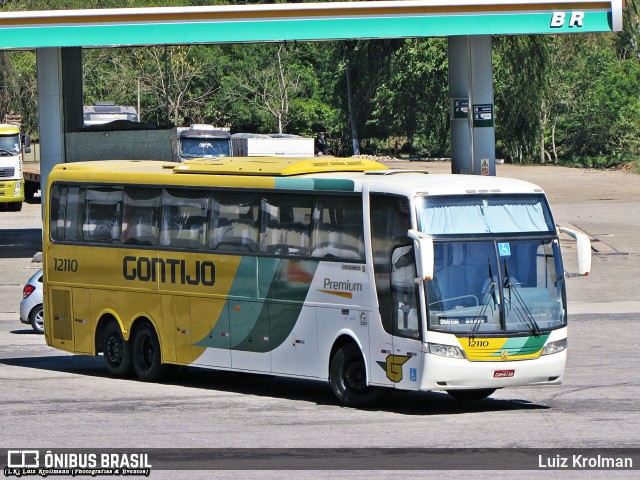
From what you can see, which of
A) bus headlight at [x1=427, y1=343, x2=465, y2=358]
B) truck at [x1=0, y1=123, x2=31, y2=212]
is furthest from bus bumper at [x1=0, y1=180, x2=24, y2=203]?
bus headlight at [x1=427, y1=343, x2=465, y2=358]

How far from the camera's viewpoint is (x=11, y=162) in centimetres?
4544

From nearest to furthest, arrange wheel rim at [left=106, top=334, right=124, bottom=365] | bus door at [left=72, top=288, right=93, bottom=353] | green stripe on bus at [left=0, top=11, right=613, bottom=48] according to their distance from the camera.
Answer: wheel rim at [left=106, top=334, right=124, bottom=365] < bus door at [left=72, top=288, right=93, bottom=353] < green stripe on bus at [left=0, top=11, right=613, bottom=48]

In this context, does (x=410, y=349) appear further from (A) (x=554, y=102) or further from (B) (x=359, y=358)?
(A) (x=554, y=102)

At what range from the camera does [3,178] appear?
Result: 4569cm

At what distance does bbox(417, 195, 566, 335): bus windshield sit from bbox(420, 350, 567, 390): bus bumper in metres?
0.36

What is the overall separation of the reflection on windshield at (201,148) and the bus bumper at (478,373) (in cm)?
3019

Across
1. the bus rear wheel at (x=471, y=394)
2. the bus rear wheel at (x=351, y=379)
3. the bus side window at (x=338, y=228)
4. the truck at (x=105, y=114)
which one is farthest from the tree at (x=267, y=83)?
the bus rear wheel at (x=351, y=379)

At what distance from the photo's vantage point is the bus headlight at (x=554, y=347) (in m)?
13.8

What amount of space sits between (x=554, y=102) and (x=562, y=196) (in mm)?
18046

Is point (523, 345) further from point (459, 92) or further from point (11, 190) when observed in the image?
point (11, 190)

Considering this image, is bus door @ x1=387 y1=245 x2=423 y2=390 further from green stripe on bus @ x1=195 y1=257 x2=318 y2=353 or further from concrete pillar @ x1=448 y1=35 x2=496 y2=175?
concrete pillar @ x1=448 y1=35 x2=496 y2=175

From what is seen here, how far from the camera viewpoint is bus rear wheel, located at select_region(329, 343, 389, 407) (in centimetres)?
1423

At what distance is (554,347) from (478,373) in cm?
106

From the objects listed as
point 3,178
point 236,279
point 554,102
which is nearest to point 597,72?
point 554,102
